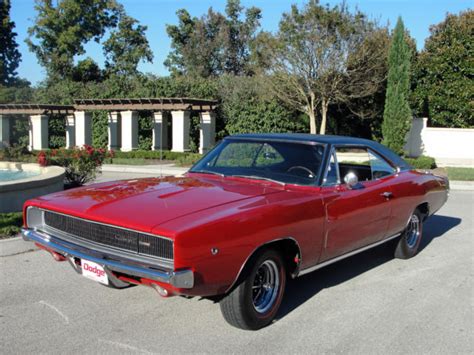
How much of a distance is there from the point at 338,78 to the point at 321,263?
2252 cm

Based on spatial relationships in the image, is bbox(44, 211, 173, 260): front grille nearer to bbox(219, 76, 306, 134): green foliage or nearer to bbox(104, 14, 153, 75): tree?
bbox(219, 76, 306, 134): green foliage

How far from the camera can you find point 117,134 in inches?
1241

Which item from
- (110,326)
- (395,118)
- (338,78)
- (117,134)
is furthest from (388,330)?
(117,134)

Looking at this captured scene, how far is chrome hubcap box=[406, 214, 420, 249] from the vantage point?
6457 mm

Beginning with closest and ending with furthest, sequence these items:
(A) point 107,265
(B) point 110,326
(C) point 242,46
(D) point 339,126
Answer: (A) point 107,265 < (B) point 110,326 < (D) point 339,126 < (C) point 242,46

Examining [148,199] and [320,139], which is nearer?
[148,199]

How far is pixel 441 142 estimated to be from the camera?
2755cm

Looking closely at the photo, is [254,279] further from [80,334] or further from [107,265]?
[80,334]

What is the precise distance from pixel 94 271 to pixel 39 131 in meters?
30.3

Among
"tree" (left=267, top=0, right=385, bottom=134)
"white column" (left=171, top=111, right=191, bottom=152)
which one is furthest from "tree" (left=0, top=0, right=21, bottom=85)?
"tree" (left=267, top=0, right=385, bottom=134)

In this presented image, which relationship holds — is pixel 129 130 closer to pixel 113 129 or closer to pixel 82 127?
pixel 113 129

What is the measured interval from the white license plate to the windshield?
70.3 inches

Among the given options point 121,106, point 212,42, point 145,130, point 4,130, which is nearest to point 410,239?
point 121,106

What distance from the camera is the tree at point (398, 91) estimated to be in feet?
77.6
